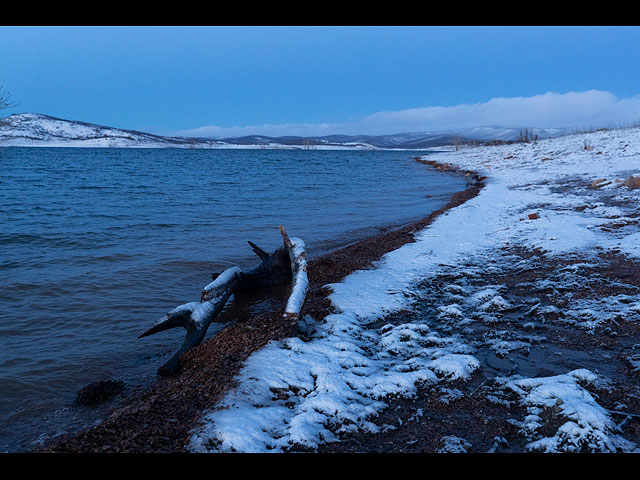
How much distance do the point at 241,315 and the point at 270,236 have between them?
6.44 meters

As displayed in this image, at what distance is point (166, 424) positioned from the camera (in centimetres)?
302

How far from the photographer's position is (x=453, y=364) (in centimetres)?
376

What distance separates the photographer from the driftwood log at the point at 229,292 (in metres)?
4.79

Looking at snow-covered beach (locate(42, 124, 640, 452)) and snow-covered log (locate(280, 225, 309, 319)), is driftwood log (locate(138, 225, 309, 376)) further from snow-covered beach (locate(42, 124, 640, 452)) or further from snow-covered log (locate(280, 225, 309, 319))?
snow-covered beach (locate(42, 124, 640, 452))

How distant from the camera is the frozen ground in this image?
279 centimetres

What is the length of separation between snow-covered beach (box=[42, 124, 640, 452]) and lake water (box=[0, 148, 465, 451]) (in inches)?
56.2

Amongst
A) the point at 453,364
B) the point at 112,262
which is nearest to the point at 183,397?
the point at 453,364

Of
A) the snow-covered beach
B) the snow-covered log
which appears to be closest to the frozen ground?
the snow-covered beach

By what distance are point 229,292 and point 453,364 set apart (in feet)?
11.6

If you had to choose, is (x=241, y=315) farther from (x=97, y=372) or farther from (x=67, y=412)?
(x=67, y=412)

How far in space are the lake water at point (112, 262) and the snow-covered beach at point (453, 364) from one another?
143 centimetres

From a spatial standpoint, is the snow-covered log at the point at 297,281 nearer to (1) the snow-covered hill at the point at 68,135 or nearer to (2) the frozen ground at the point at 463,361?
(2) the frozen ground at the point at 463,361
